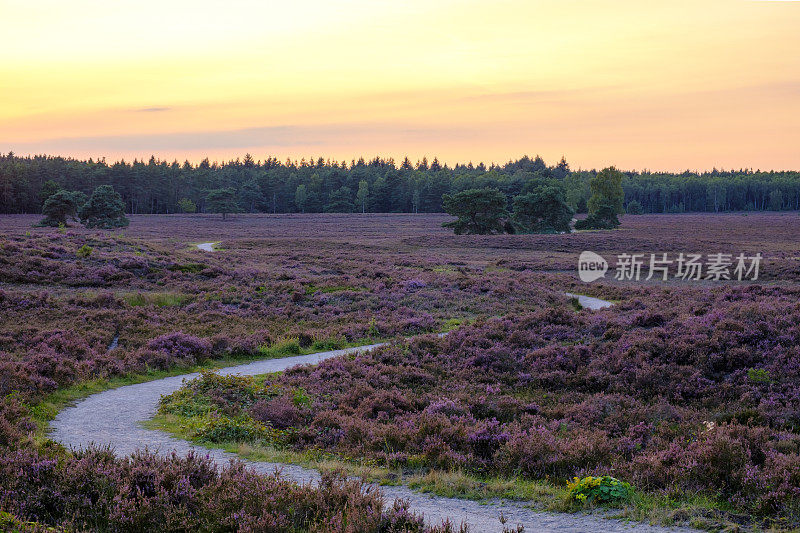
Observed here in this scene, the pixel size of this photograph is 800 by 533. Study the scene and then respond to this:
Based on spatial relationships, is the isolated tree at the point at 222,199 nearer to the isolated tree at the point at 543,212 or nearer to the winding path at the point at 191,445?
the isolated tree at the point at 543,212

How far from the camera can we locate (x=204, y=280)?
126ft

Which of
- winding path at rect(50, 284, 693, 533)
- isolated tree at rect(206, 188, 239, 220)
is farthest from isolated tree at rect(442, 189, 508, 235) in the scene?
winding path at rect(50, 284, 693, 533)

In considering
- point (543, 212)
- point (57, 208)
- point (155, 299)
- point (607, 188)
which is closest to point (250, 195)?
point (57, 208)

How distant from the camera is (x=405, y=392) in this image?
16734mm

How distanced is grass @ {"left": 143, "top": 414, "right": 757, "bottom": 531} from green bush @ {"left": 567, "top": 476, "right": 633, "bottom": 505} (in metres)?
0.10

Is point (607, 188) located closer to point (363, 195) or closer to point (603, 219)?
point (603, 219)

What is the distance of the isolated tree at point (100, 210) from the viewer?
91.9 meters

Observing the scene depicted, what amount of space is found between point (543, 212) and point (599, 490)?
310ft

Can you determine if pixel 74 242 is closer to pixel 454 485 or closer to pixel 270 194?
pixel 454 485

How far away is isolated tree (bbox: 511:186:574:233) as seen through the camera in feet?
323

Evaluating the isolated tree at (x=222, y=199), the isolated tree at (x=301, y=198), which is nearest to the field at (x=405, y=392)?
the isolated tree at (x=222, y=199)

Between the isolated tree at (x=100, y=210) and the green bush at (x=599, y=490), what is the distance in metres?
95.4

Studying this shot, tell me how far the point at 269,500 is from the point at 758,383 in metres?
12.7

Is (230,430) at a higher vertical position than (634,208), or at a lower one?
lower
